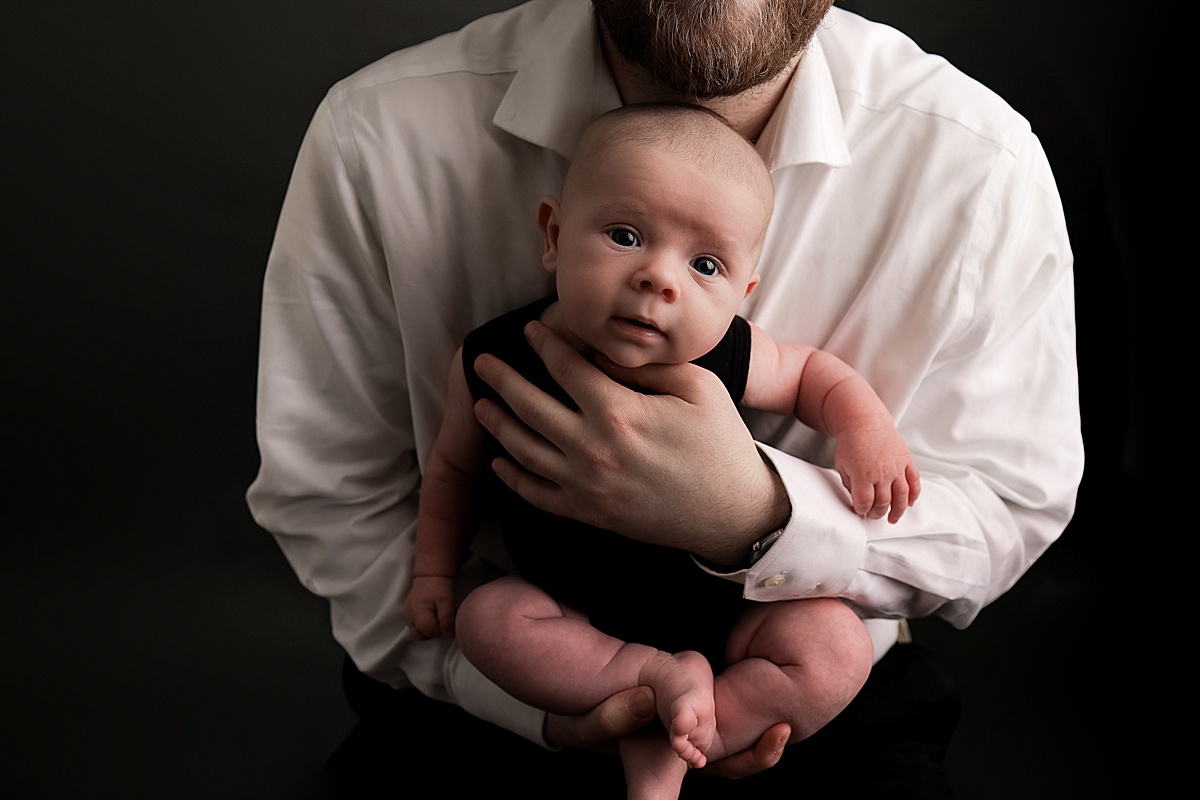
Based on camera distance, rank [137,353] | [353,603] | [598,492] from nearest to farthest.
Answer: [598,492] < [353,603] < [137,353]

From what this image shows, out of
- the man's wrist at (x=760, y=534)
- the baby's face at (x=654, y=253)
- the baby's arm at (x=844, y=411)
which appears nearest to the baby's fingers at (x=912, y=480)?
the baby's arm at (x=844, y=411)

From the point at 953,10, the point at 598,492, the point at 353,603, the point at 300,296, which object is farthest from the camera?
the point at 953,10

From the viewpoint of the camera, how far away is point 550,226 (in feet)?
3.72

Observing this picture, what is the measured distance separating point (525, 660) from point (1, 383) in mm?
1225

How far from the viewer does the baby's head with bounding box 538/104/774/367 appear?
→ 40.1 inches

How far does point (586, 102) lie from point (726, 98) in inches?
5.6

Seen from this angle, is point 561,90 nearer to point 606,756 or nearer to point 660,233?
point 660,233

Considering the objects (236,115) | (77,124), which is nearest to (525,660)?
(236,115)

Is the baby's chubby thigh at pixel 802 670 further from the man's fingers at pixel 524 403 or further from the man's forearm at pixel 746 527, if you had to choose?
the man's fingers at pixel 524 403

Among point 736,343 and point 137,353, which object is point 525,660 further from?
point 137,353

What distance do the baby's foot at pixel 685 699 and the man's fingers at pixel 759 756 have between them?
2.4 inches

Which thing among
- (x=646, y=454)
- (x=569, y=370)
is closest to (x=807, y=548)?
(x=646, y=454)

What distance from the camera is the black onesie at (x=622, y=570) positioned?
1.17m

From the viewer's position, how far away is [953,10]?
167 cm
